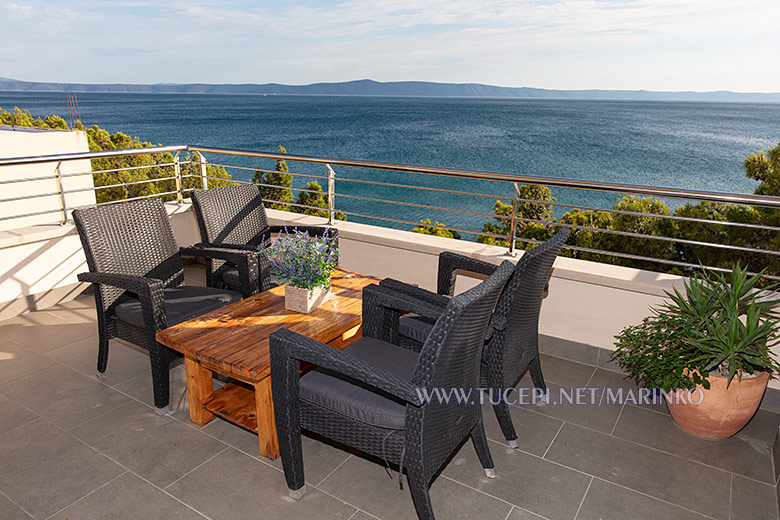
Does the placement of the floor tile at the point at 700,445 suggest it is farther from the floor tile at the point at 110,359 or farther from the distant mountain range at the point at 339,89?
the distant mountain range at the point at 339,89

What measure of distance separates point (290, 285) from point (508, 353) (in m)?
1.17

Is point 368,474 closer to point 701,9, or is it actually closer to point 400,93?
point 701,9

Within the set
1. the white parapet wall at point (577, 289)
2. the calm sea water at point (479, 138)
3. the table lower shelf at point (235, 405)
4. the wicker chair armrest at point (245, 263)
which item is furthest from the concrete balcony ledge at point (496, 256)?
the calm sea water at point (479, 138)

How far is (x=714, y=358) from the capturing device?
2428 mm

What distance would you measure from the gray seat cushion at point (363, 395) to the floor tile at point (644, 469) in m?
0.89

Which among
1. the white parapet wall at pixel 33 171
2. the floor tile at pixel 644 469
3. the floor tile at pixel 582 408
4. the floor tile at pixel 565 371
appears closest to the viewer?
the floor tile at pixel 644 469

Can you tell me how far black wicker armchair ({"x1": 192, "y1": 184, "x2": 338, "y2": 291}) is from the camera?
350cm

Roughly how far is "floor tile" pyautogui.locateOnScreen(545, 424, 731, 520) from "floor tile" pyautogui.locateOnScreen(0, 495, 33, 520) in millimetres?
2192

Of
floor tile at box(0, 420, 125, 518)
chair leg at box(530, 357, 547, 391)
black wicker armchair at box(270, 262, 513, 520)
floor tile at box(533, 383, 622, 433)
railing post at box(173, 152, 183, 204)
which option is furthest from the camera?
railing post at box(173, 152, 183, 204)

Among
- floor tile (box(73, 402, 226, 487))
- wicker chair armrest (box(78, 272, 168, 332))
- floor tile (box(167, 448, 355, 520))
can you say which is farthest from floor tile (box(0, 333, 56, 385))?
floor tile (box(167, 448, 355, 520))

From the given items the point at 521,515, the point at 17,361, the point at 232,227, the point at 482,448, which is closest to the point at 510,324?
the point at 482,448

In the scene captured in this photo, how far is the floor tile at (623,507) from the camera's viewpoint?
79.7 inches

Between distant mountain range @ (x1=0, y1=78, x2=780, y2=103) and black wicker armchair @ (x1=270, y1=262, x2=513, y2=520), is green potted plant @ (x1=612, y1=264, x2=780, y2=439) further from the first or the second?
distant mountain range @ (x1=0, y1=78, x2=780, y2=103)

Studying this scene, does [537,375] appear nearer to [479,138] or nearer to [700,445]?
[700,445]
